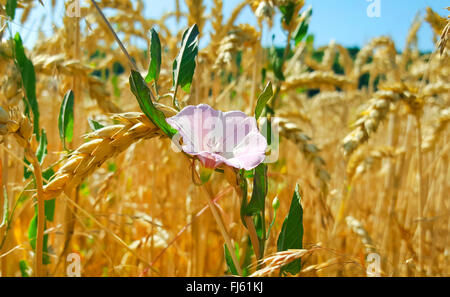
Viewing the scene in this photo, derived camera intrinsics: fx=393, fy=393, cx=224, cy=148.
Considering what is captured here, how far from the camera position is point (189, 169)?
33cm

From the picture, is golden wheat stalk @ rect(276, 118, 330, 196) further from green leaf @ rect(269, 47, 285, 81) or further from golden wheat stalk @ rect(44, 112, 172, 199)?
golden wheat stalk @ rect(44, 112, 172, 199)

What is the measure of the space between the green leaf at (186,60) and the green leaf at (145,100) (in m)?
0.05

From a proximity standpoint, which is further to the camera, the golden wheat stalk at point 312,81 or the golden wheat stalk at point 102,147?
the golden wheat stalk at point 312,81

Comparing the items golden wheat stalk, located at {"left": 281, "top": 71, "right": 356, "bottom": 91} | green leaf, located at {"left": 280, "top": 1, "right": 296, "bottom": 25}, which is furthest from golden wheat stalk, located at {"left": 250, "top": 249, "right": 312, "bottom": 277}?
golden wheat stalk, located at {"left": 281, "top": 71, "right": 356, "bottom": 91}

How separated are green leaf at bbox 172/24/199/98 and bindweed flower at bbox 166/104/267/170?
55mm

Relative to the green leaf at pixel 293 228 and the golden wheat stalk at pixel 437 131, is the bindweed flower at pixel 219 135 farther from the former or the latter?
the golden wheat stalk at pixel 437 131

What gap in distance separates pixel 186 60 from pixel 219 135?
8 centimetres

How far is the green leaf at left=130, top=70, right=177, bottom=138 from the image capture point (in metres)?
0.29

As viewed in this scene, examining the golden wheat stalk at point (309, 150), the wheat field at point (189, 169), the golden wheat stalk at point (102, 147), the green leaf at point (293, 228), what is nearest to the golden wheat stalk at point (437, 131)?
the wheat field at point (189, 169)

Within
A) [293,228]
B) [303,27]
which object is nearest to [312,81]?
[303,27]

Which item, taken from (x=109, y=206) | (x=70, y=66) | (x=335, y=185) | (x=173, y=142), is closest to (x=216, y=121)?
(x=173, y=142)

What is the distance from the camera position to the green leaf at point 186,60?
1.11 ft

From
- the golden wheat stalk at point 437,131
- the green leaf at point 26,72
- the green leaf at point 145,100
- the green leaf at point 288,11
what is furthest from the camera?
the golden wheat stalk at point 437,131
